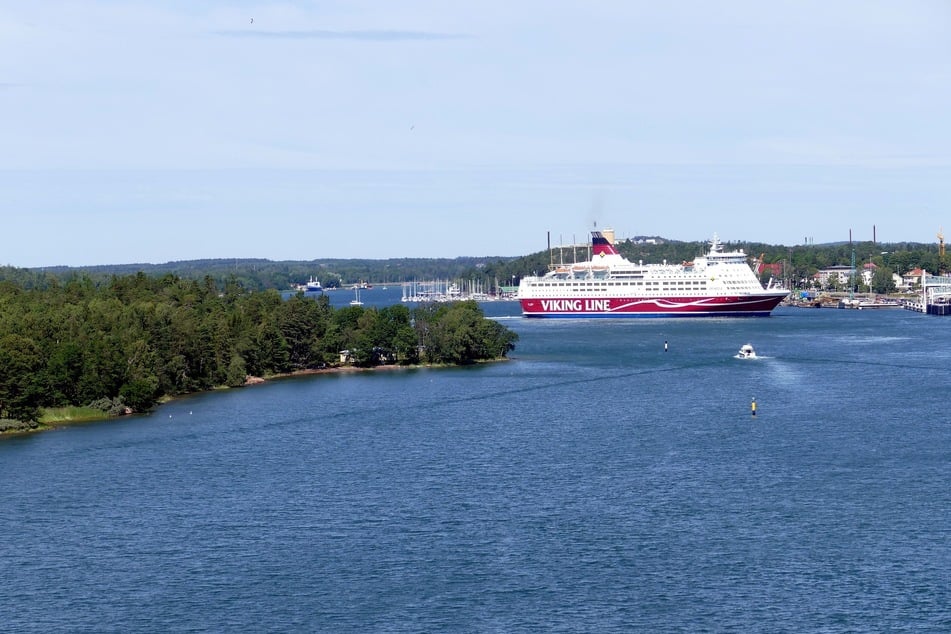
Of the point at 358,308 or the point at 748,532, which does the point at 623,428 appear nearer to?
the point at 748,532

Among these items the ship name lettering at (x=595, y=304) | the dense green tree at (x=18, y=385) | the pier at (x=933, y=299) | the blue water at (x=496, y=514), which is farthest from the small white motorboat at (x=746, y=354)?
the pier at (x=933, y=299)

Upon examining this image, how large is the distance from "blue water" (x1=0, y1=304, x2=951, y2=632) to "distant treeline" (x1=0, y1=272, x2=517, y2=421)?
303 centimetres

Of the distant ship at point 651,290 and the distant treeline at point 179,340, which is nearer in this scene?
the distant treeline at point 179,340

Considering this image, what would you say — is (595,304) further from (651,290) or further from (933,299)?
(933,299)

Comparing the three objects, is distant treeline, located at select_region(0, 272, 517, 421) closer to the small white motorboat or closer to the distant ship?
the small white motorboat

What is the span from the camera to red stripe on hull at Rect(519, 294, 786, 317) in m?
130

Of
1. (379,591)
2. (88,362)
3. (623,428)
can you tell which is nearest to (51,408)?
(88,362)

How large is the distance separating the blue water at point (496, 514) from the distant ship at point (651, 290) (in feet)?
213

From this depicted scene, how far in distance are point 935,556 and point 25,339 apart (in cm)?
4148

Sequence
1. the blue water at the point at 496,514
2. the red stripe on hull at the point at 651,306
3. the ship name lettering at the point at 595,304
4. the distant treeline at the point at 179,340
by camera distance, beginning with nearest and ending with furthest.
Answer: the blue water at the point at 496,514
the distant treeline at the point at 179,340
the red stripe on hull at the point at 651,306
the ship name lettering at the point at 595,304

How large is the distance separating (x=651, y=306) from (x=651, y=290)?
1822 mm

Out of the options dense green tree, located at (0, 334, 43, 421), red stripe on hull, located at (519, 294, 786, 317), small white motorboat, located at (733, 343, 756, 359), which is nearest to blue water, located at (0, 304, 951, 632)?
dense green tree, located at (0, 334, 43, 421)

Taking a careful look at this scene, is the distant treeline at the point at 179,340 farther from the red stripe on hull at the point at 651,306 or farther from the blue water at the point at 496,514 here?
the red stripe on hull at the point at 651,306

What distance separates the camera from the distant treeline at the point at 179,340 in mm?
58312
